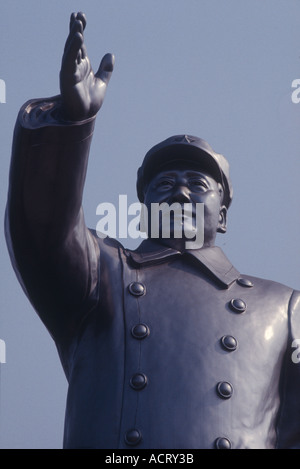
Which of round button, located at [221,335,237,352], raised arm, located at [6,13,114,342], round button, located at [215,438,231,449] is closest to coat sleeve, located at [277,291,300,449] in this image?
round button, located at [221,335,237,352]

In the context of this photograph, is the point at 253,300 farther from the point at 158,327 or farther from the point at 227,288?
the point at 158,327

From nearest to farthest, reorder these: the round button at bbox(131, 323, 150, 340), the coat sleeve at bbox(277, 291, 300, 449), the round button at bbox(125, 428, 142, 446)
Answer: the round button at bbox(125, 428, 142, 446)
the round button at bbox(131, 323, 150, 340)
the coat sleeve at bbox(277, 291, 300, 449)

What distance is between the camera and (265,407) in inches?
280

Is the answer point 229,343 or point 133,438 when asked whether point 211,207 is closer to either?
point 229,343

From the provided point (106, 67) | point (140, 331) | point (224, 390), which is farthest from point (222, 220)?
point (224, 390)

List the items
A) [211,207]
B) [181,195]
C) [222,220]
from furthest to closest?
[222,220] → [211,207] → [181,195]

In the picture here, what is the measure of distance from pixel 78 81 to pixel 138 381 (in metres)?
1.55

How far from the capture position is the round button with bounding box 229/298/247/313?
7316 mm

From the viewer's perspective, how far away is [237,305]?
7.33m

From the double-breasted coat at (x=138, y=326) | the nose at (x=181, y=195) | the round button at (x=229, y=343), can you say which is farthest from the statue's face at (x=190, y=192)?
the round button at (x=229, y=343)

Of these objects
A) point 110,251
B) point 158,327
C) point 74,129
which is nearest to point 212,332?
point 158,327

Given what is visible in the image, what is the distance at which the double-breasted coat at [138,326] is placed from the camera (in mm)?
6828

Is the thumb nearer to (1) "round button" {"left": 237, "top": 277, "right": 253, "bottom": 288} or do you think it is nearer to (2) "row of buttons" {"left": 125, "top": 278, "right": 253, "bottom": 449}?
(2) "row of buttons" {"left": 125, "top": 278, "right": 253, "bottom": 449}

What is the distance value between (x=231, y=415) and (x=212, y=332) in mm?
500
